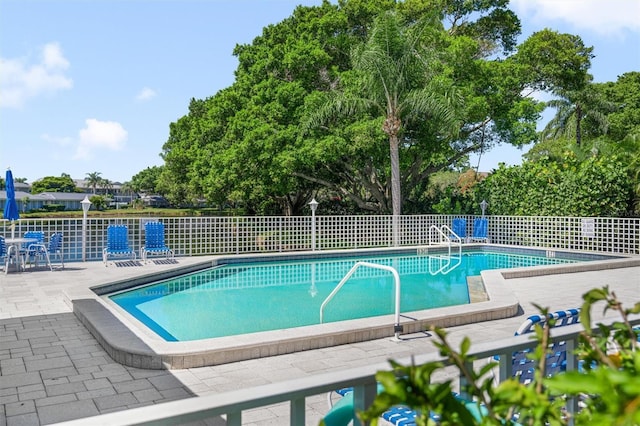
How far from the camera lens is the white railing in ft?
3.47

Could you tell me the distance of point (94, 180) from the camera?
9888 centimetres

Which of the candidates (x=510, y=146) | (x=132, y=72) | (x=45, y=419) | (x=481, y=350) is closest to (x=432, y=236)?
(x=510, y=146)

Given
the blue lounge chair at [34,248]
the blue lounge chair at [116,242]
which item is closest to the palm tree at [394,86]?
the blue lounge chair at [116,242]

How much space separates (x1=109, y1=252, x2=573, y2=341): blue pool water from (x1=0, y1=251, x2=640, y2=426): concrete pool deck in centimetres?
152

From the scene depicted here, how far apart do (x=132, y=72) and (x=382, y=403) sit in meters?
16.1

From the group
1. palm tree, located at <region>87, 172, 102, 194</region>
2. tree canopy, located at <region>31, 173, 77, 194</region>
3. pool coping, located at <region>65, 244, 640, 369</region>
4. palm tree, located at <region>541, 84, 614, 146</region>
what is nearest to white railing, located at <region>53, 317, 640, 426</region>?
pool coping, located at <region>65, 244, 640, 369</region>

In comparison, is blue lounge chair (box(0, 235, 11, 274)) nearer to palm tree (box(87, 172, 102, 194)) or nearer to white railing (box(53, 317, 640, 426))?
white railing (box(53, 317, 640, 426))

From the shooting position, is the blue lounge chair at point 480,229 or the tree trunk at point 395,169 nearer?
the tree trunk at point 395,169

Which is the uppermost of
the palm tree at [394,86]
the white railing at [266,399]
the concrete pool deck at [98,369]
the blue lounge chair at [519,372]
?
the palm tree at [394,86]

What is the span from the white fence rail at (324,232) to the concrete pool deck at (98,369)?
5274mm

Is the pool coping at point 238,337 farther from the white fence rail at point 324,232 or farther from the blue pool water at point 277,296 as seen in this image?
the white fence rail at point 324,232

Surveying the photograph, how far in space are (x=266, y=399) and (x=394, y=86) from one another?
16755mm

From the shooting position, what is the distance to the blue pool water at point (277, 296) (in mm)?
7391

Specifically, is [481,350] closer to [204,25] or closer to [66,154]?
[204,25]
